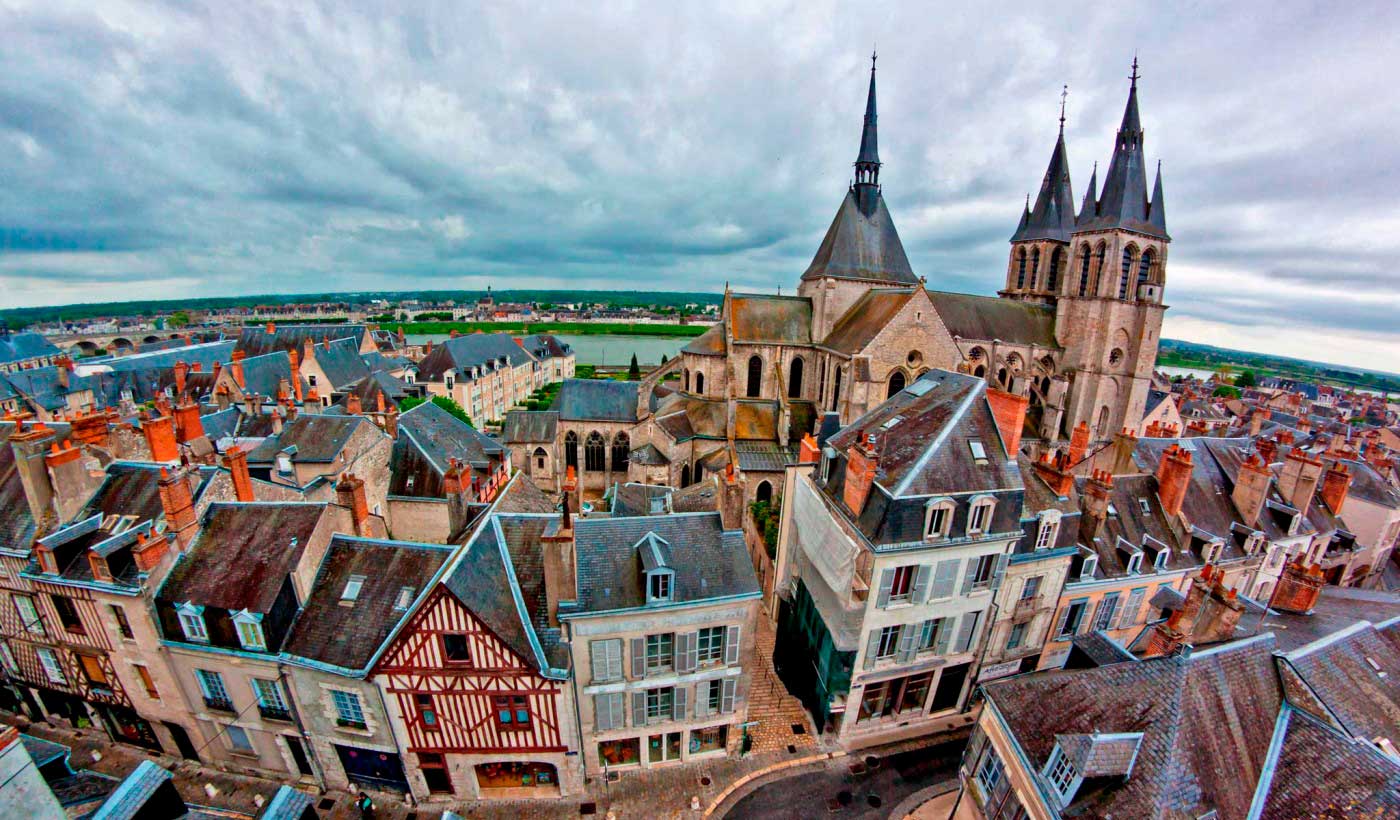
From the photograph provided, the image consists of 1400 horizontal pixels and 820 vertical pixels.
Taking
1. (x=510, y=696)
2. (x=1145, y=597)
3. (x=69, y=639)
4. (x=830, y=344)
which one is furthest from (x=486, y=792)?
(x=830, y=344)

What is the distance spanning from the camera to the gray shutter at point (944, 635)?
619 inches

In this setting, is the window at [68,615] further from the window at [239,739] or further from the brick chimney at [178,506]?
the window at [239,739]

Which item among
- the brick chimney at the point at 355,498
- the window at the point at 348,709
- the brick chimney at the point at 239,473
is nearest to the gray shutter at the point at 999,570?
the window at the point at 348,709

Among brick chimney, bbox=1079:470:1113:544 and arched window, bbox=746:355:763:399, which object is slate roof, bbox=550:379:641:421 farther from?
brick chimney, bbox=1079:470:1113:544

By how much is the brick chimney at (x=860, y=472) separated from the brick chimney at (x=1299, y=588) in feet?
32.5

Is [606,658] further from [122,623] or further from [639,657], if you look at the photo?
[122,623]

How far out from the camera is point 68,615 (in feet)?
44.8

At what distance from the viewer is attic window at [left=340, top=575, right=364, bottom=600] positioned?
1341cm

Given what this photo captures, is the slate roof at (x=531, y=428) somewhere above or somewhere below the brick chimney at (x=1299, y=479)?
below

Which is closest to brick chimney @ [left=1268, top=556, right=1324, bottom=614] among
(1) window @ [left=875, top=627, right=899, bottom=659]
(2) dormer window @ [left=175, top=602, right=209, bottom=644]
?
(1) window @ [left=875, top=627, right=899, bottom=659]

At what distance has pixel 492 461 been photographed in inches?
974

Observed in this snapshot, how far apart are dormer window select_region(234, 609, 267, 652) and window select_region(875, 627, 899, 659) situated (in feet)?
53.0

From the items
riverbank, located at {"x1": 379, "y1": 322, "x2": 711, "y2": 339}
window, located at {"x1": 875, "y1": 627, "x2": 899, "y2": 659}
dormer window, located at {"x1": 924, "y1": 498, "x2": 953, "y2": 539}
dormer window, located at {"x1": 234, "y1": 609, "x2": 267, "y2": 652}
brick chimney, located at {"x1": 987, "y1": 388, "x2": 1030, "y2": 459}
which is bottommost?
riverbank, located at {"x1": 379, "y1": 322, "x2": 711, "y2": 339}

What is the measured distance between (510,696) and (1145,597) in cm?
2106
